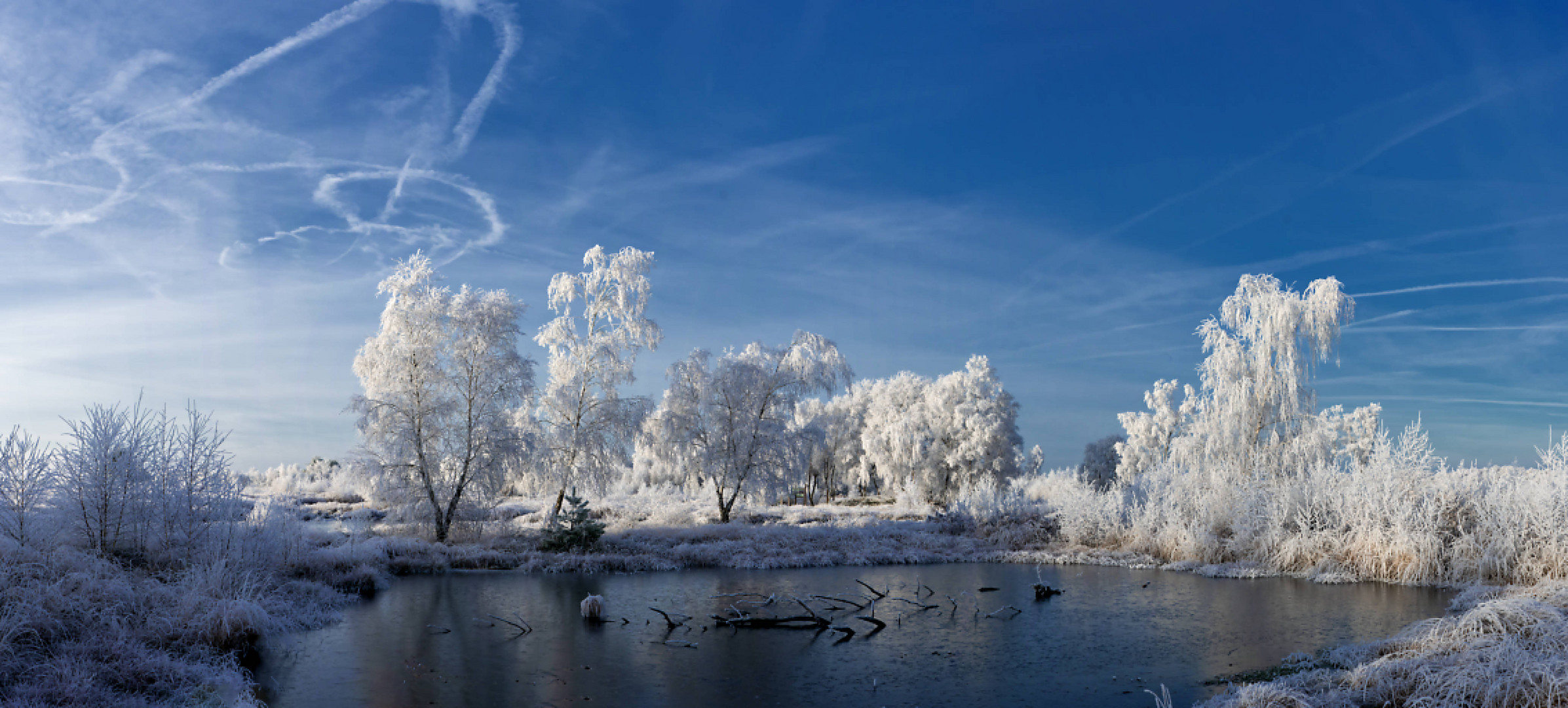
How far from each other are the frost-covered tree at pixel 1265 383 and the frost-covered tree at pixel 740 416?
43.4ft

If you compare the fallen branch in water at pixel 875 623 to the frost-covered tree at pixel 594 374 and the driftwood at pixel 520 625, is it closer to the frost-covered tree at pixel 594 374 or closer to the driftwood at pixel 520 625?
the driftwood at pixel 520 625

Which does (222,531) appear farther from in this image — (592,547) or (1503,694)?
(1503,694)

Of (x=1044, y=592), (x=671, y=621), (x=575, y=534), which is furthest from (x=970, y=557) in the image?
(x=671, y=621)

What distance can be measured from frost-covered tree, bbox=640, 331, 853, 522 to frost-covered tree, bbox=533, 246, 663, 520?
4.69 feet

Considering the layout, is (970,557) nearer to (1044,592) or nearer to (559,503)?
(1044,592)

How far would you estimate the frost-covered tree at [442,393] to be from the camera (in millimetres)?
24656

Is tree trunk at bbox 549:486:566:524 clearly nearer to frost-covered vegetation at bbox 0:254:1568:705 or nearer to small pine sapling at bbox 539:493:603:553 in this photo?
frost-covered vegetation at bbox 0:254:1568:705

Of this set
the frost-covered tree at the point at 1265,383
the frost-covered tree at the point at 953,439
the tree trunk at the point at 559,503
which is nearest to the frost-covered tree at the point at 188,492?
the tree trunk at the point at 559,503

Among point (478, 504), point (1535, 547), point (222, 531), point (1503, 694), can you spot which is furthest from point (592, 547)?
point (1535, 547)

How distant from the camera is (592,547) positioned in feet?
75.5

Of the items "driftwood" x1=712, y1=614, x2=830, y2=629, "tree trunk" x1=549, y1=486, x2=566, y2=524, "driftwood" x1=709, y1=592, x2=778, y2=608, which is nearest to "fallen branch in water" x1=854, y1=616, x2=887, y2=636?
"driftwood" x1=712, y1=614, x2=830, y2=629

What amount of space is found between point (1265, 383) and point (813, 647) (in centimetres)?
2552

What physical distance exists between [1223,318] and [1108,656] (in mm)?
24643

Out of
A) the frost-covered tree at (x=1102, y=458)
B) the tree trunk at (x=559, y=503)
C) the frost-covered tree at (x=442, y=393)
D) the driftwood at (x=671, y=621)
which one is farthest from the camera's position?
the frost-covered tree at (x=1102, y=458)
